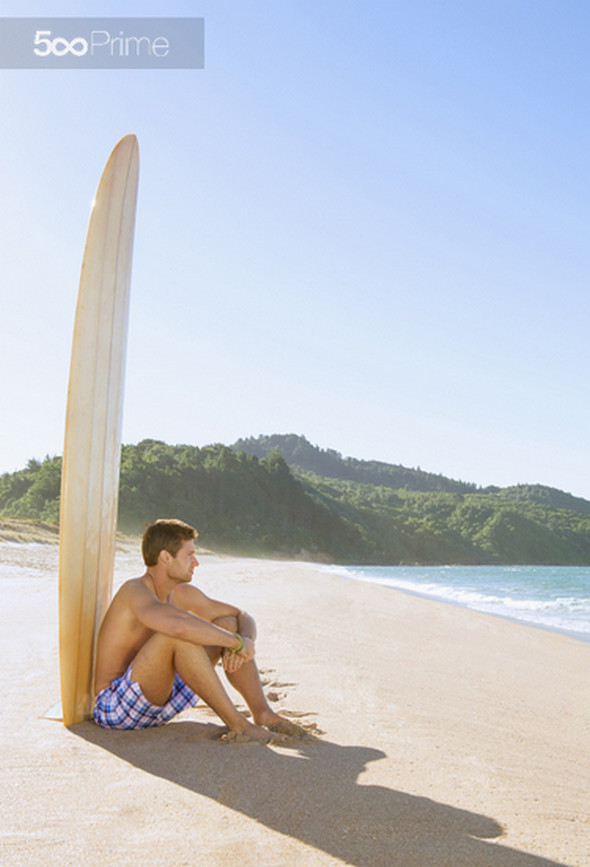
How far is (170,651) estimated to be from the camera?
2.83 m

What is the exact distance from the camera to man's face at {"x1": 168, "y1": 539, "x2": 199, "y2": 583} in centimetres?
308

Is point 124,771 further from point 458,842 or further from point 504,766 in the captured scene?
point 504,766

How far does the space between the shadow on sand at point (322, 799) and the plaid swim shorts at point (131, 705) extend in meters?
0.05

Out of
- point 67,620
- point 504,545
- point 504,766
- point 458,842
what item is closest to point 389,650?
point 504,766

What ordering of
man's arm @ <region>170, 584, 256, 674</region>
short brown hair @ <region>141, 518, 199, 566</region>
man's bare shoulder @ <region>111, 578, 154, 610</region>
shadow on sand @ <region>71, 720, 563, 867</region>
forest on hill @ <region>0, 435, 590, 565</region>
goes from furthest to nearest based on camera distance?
forest on hill @ <region>0, 435, 590, 565</region>, man's arm @ <region>170, 584, 256, 674</region>, short brown hair @ <region>141, 518, 199, 566</region>, man's bare shoulder @ <region>111, 578, 154, 610</region>, shadow on sand @ <region>71, 720, 563, 867</region>

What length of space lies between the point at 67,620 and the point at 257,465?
79.4 metres

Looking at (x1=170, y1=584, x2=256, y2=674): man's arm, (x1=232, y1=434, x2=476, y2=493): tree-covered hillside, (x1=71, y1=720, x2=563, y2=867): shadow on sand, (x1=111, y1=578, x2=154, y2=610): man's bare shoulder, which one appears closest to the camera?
(x1=71, y1=720, x2=563, y2=867): shadow on sand

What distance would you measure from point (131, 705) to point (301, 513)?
76.6m

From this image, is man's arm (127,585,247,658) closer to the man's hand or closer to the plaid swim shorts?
the man's hand

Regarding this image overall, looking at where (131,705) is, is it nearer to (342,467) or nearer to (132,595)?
(132,595)

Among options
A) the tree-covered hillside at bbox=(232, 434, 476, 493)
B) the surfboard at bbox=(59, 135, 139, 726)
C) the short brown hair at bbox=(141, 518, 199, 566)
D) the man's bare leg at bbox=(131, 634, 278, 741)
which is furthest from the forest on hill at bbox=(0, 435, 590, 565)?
the man's bare leg at bbox=(131, 634, 278, 741)

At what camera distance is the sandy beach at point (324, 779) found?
193 centimetres

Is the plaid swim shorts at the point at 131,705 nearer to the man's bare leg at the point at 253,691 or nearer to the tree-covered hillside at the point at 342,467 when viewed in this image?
the man's bare leg at the point at 253,691

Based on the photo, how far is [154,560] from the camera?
311 cm
